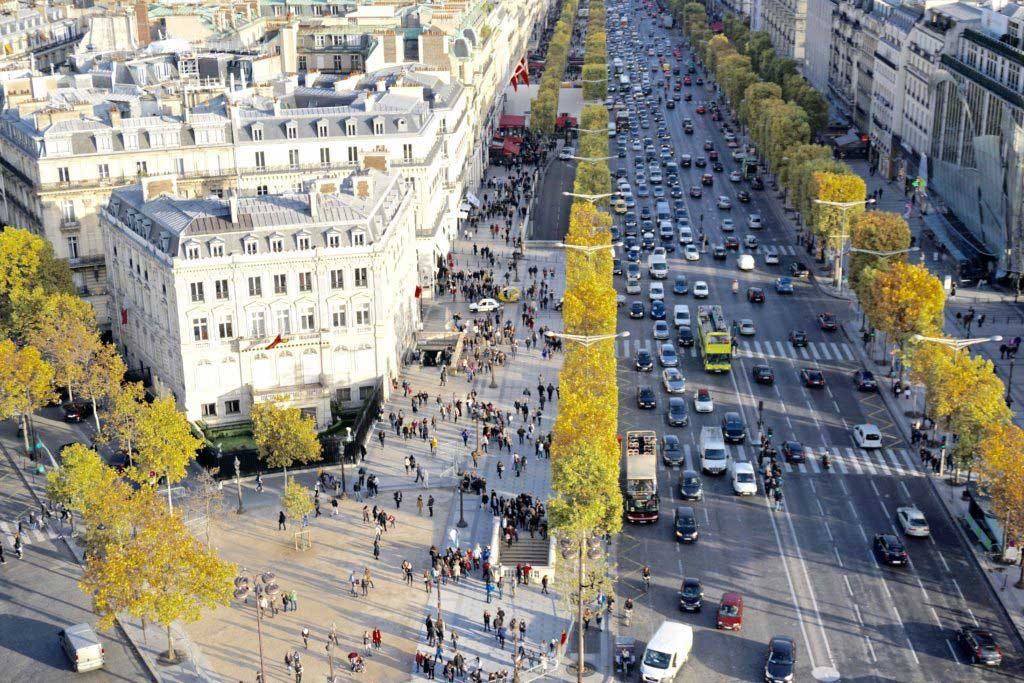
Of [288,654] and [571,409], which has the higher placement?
[571,409]

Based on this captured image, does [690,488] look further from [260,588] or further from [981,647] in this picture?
[260,588]

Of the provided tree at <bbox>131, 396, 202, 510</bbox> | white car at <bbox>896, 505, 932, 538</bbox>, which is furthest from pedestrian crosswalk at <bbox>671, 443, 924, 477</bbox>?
tree at <bbox>131, 396, 202, 510</bbox>

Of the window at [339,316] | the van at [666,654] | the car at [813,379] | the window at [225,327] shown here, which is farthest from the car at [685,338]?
the van at [666,654]

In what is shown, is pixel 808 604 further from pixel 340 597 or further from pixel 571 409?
pixel 340 597

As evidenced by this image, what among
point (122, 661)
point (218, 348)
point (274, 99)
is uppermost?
point (274, 99)

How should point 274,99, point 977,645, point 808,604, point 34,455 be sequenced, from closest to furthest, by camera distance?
point 977,645 < point 808,604 < point 34,455 < point 274,99

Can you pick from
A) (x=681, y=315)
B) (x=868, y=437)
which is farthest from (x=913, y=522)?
(x=681, y=315)

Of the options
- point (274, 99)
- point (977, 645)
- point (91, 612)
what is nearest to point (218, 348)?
point (91, 612)
